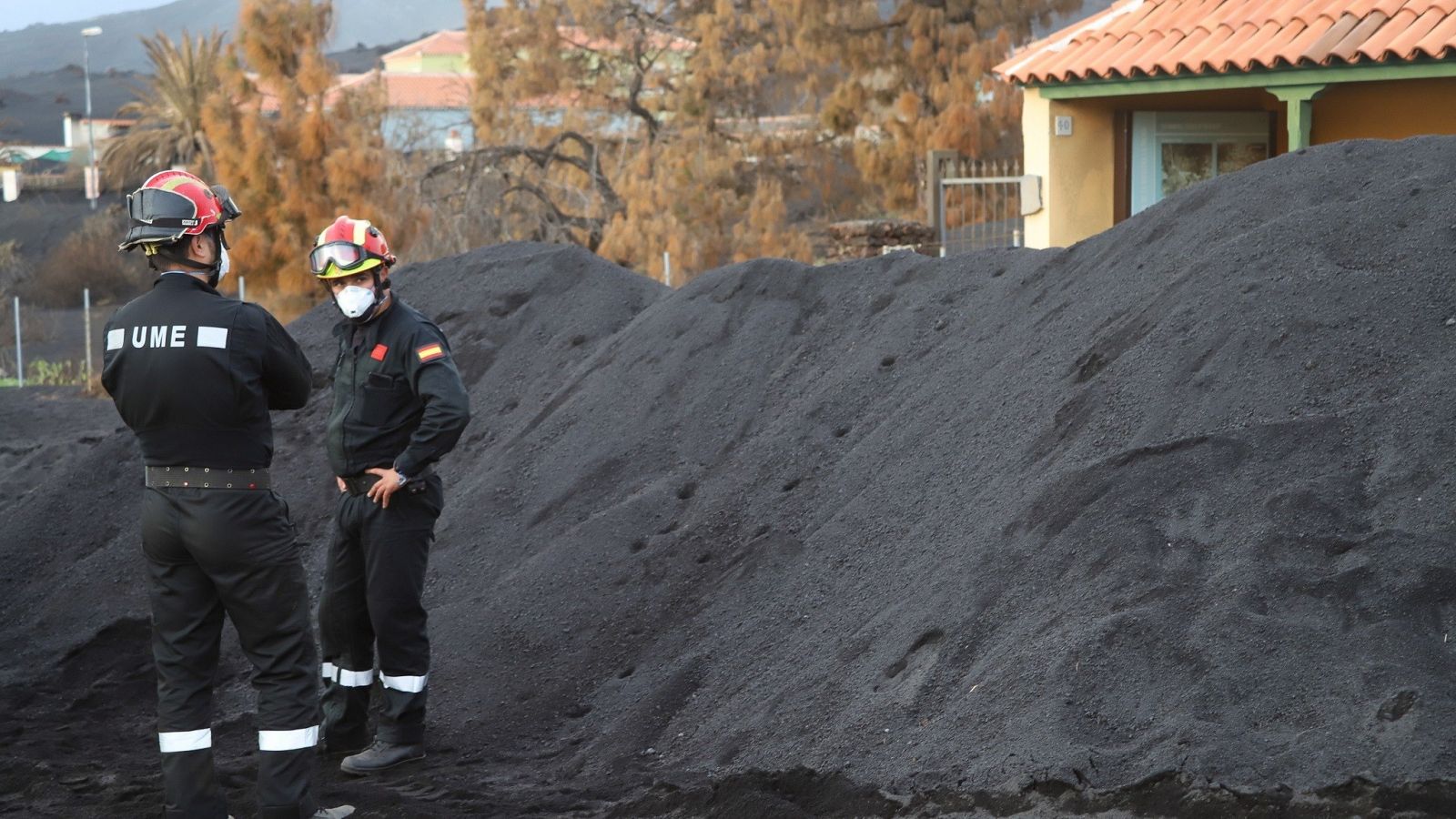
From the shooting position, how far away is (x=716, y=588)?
686 centimetres

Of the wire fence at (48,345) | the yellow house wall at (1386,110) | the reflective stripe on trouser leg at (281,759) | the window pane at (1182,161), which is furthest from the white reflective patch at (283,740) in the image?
the wire fence at (48,345)

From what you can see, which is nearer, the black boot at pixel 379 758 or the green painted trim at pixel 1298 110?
the black boot at pixel 379 758

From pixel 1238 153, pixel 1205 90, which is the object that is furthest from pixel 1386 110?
pixel 1238 153

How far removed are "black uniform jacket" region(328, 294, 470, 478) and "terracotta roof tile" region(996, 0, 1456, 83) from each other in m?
9.03

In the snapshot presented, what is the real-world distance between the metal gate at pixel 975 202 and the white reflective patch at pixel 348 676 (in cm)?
607

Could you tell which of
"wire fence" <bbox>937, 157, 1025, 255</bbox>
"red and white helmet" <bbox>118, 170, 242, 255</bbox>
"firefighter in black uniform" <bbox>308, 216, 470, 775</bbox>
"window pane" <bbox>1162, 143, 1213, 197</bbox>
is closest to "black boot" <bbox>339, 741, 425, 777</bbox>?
A: "firefighter in black uniform" <bbox>308, 216, 470, 775</bbox>

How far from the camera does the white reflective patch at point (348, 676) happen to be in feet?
19.7

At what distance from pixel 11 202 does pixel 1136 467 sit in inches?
2042

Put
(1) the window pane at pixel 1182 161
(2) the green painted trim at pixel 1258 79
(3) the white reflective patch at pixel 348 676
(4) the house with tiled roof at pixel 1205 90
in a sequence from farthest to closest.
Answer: (1) the window pane at pixel 1182 161 → (4) the house with tiled roof at pixel 1205 90 → (2) the green painted trim at pixel 1258 79 → (3) the white reflective patch at pixel 348 676

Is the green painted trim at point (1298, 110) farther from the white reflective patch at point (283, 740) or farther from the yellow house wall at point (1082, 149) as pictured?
the white reflective patch at point (283, 740)

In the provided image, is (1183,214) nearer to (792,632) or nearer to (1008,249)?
(1008,249)

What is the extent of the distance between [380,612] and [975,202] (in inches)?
548

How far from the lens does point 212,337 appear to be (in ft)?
15.8

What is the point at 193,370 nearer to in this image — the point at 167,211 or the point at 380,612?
the point at 167,211
